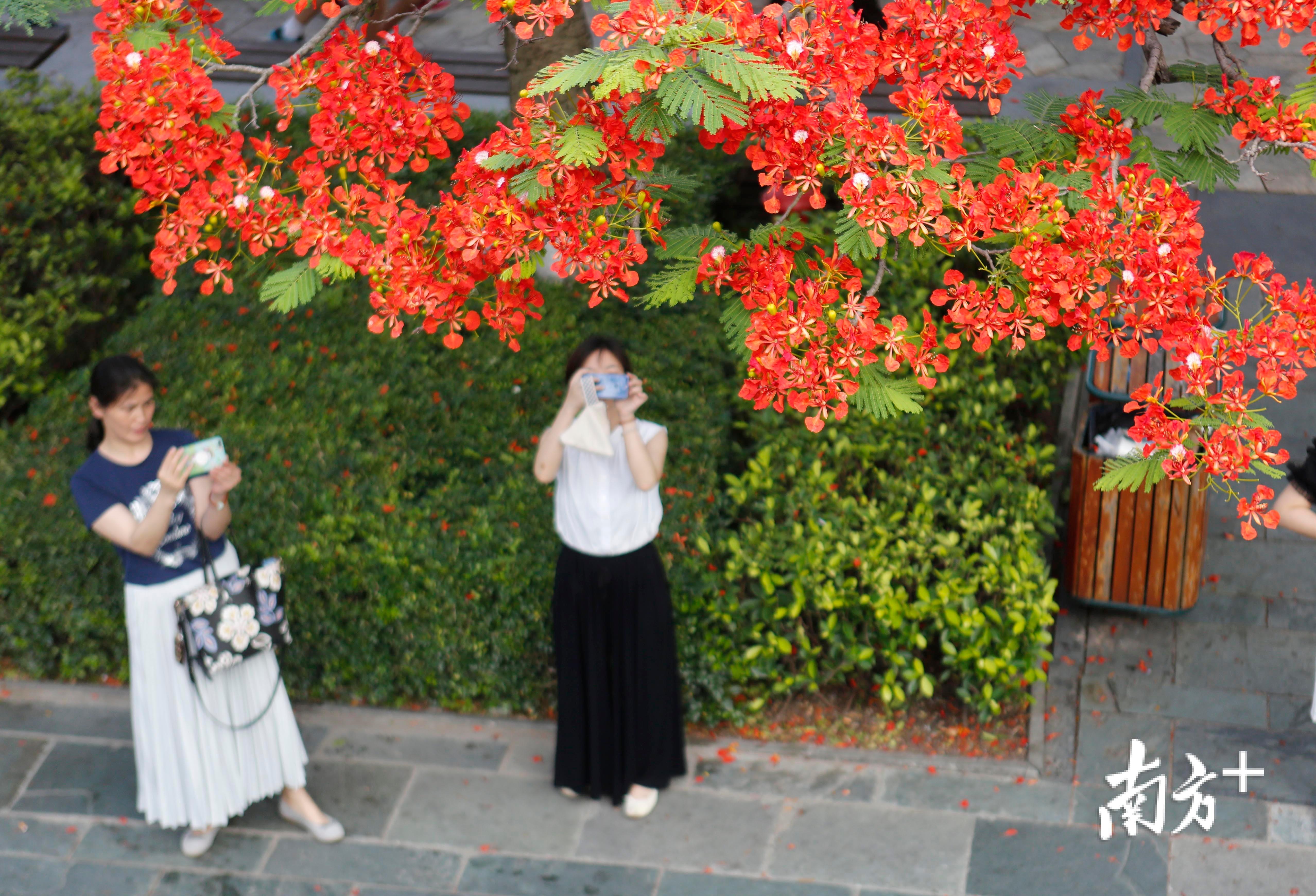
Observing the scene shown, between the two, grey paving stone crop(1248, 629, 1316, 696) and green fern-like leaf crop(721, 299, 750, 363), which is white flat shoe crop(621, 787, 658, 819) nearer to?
green fern-like leaf crop(721, 299, 750, 363)

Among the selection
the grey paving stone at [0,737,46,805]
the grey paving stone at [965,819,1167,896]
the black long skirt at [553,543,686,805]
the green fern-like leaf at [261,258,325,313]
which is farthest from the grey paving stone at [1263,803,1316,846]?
the grey paving stone at [0,737,46,805]

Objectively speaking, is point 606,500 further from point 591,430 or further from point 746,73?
point 746,73

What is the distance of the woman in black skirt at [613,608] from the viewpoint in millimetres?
4320

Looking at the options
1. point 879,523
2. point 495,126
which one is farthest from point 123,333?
point 879,523

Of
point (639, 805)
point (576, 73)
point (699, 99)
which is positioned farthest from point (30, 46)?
point (699, 99)

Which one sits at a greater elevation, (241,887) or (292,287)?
(292,287)

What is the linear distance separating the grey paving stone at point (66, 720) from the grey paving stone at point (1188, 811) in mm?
3911

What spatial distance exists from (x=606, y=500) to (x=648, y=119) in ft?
4.85

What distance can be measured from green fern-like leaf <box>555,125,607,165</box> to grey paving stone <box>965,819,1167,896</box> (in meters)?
2.85

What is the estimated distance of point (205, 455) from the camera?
408 centimetres

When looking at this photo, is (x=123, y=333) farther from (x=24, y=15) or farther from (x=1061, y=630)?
(x=1061, y=630)

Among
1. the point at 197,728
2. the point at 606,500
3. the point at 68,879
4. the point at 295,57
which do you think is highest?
the point at 295,57

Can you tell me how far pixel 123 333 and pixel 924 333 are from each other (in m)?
4.93

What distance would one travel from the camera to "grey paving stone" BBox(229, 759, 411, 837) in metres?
4.85
